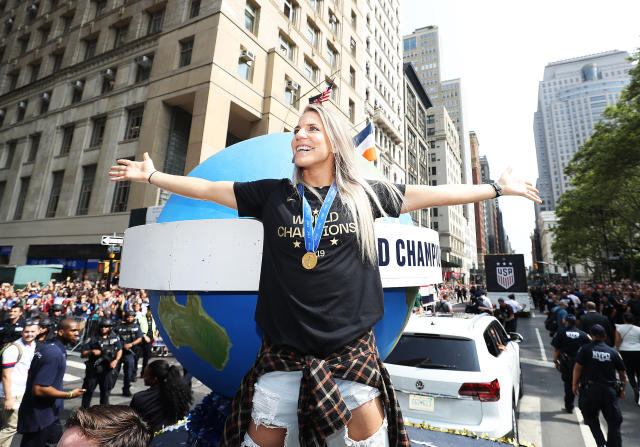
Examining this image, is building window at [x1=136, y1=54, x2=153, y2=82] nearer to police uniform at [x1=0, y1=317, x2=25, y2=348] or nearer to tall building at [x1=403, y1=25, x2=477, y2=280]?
police uniform at [x1=0, y1=317, x2=25, y2=348]

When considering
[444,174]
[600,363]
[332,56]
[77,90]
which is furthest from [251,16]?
[444,174]

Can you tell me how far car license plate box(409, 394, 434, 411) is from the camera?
4.00 m

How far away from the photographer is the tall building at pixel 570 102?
396 ft

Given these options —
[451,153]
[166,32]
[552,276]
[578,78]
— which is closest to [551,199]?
[578,78]

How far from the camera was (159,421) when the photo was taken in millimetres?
3699

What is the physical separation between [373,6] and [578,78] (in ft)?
499

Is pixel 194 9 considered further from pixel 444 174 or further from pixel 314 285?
pixel 444 174

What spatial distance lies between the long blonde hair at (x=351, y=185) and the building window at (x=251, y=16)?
2078 cm

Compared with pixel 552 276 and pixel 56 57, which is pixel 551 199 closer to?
pixel 552 276

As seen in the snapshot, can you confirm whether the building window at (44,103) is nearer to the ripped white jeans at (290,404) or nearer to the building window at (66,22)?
the building window at (66,22)

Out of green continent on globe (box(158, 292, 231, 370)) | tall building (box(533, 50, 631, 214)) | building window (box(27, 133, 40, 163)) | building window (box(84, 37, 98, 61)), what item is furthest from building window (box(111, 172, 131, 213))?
tall building (box(533, 50, 631, 214))

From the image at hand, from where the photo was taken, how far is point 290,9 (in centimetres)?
2206

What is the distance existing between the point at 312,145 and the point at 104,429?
1457mm

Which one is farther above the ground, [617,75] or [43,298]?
[617,75]
